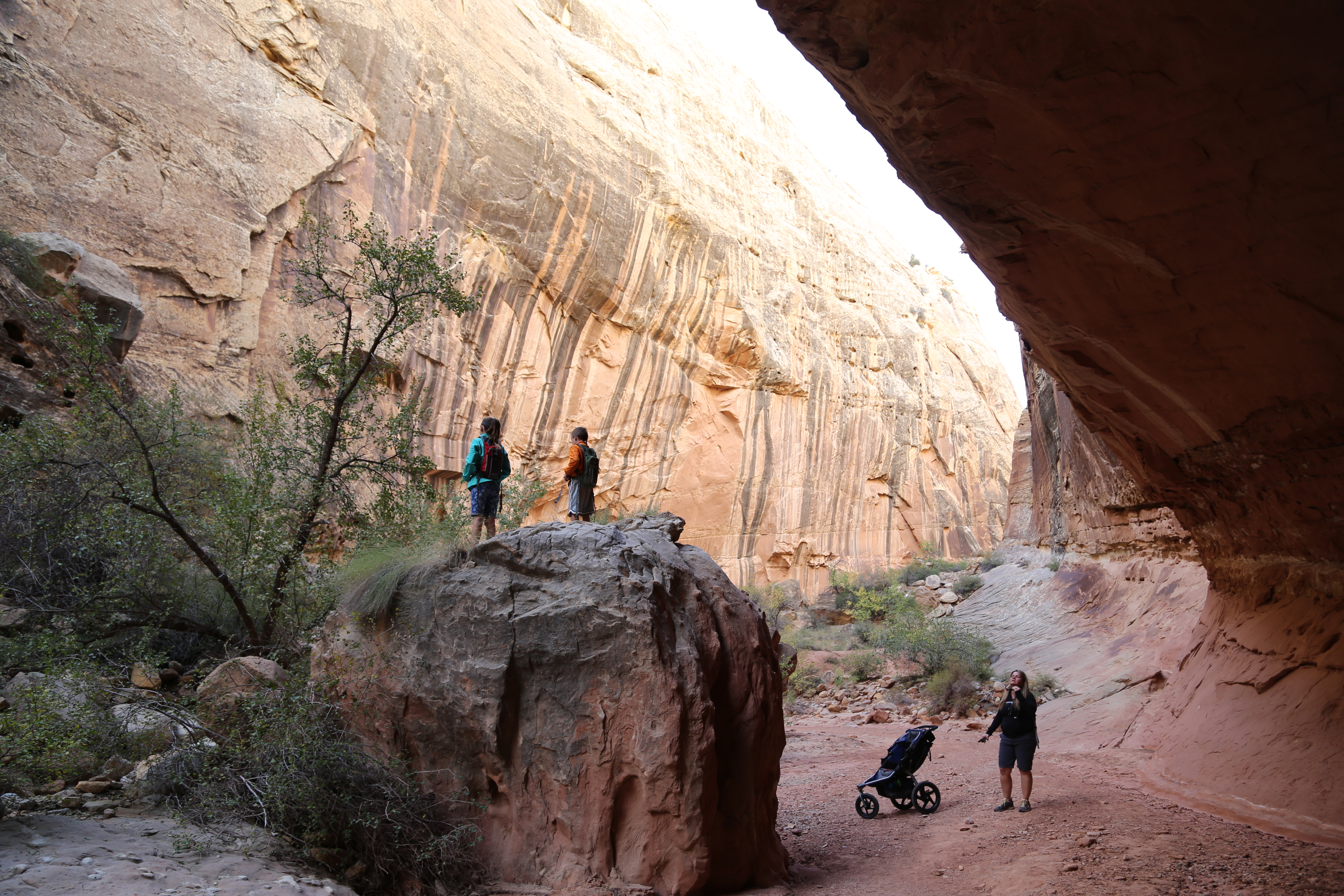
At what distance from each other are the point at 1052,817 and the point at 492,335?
18.5 m

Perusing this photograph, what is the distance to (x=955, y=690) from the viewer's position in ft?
43.7

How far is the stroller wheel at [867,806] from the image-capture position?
7738 millimetres

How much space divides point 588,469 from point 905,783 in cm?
464

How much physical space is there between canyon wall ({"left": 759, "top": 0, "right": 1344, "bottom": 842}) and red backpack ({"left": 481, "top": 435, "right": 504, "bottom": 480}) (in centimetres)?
445

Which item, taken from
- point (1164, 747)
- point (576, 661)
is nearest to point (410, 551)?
point (576, 661)

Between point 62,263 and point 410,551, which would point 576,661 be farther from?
point 62,263

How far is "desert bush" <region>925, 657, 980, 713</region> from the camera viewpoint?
1317cm

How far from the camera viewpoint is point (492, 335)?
2156 cm

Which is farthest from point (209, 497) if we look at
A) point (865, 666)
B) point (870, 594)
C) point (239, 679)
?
point (870, 594)

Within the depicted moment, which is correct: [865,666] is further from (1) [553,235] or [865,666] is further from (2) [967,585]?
(1) [553,235]

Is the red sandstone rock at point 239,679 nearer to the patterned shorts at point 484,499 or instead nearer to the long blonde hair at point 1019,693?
the patterned shorts at point 484,499

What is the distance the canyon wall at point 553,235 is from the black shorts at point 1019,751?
45.7 feet

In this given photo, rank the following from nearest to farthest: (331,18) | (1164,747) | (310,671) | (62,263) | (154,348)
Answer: (310,671)
(1164,747)
(62,263)
(154,348)
(331,18)

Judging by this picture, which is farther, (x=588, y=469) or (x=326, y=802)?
(x=588, y=469)
